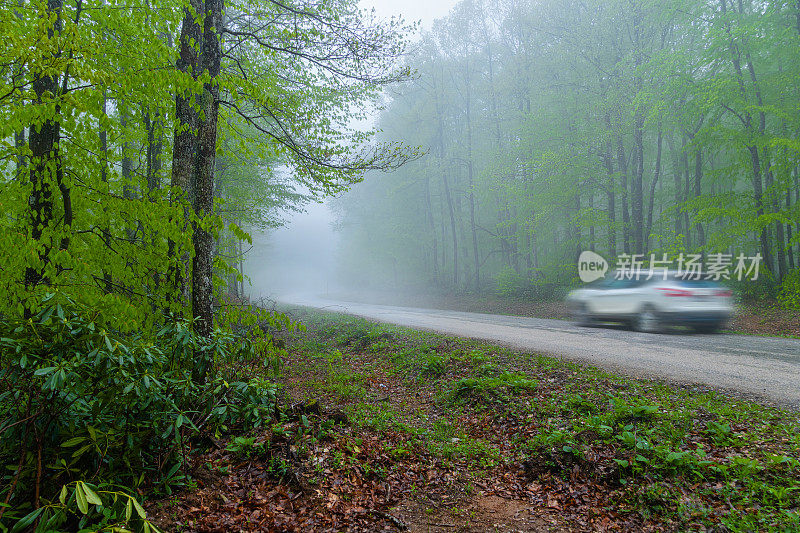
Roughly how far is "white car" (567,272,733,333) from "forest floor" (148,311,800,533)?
4.55 metres

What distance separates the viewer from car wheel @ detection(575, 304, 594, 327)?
35.7 feet

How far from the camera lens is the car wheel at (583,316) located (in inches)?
428

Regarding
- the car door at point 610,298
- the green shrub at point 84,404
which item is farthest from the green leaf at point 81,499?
the car door at point 610,298

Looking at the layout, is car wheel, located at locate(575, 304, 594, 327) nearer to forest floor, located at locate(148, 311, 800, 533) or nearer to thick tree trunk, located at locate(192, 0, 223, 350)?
forest floor, located at locate(148, 311, 800, 533)

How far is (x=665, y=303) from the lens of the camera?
8.79 metres

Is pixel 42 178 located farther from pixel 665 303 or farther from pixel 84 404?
pixel 665 303

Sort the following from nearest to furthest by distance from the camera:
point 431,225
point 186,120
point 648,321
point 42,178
Result: 1. point 42,178
2. point 186,120
3. point 648,321
4. point 431,225

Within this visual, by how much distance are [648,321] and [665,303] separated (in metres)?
0.65

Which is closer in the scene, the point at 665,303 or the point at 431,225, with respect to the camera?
the point at 665,303

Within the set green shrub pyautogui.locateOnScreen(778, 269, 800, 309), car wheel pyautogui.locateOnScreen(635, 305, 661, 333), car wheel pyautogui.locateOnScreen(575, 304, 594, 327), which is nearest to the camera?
A: car wheel pyautogui.locateOnScreen(635, 305, 661, 333)

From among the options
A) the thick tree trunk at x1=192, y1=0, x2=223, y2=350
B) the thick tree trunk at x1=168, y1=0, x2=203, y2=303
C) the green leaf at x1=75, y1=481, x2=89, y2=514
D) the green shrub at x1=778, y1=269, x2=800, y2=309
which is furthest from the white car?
the green leaf at x1=75, y1=481, x2=89, y2=514

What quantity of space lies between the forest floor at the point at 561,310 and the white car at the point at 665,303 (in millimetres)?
1562

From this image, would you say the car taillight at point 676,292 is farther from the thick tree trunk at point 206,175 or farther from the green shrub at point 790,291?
the thick tree trunk at point 206,175

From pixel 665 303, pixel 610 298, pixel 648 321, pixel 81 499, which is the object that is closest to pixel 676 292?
pixel 665 303
